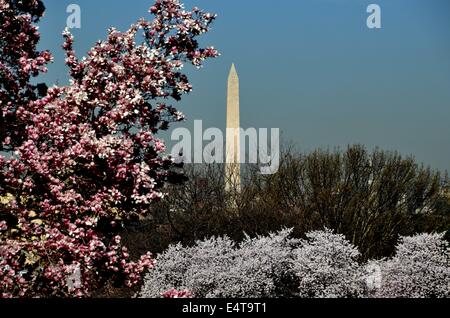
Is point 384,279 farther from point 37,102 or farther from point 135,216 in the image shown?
point 37,102

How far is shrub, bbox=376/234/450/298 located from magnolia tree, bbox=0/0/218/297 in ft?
14.0

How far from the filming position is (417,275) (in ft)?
36.6

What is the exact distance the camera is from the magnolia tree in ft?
30.3

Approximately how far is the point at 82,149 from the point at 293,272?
418 centimetres

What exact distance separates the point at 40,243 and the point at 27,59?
10.9 ft

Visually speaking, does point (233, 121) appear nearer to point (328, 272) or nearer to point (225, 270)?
point (225, 270)

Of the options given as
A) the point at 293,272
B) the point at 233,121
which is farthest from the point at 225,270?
the point at 233,121

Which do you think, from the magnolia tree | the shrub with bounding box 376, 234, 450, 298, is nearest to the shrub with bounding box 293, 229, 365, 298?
the shrub with bounding box 376, 234, 450, 298

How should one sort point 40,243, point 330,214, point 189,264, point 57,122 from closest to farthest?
point 40,243, point 57,122, point 189,264, point 330,214

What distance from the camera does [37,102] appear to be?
33.0 ft

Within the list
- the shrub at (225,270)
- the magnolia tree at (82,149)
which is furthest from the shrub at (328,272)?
the magnolia tree at (82,149)

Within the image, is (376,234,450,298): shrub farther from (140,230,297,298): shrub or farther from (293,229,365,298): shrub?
(140,230,297,298): shrub

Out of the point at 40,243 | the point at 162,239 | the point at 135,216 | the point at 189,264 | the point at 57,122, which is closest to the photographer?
the point at 40,243
